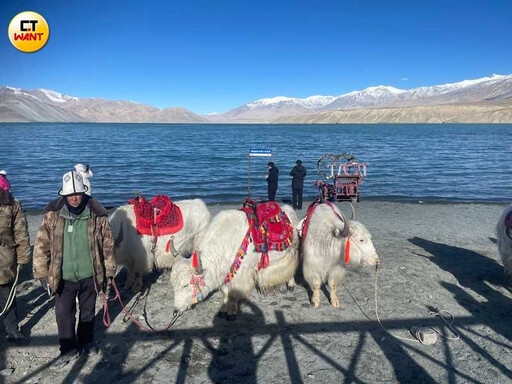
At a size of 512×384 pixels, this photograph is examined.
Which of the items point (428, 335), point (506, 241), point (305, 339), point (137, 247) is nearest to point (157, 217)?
point (137, 247)

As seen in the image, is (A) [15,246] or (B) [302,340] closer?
(A) [15,246]

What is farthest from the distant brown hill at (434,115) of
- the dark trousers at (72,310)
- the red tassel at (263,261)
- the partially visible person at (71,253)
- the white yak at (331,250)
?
the dark trousers at (72,310)

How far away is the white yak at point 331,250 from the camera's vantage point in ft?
14.7

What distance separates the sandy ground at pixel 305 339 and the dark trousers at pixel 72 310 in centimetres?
26

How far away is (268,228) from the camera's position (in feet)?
15.4

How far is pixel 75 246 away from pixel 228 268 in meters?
1.80

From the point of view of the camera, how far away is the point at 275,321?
432 centimetres

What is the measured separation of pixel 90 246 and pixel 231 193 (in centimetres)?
1253

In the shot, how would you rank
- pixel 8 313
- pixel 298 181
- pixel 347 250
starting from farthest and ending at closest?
pixel 298 181, pixel 347 250, pixel 8 313

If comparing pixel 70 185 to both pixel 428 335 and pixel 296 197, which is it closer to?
pixel 428 335

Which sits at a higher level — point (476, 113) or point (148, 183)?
point (476, 113)

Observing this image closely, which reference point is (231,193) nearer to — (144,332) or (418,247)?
(418,247)

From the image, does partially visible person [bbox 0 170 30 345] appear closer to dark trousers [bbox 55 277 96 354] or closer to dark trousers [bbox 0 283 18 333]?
dark trousers [bbox 0 283 18 333]

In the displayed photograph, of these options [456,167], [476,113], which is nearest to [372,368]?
[456,167]
